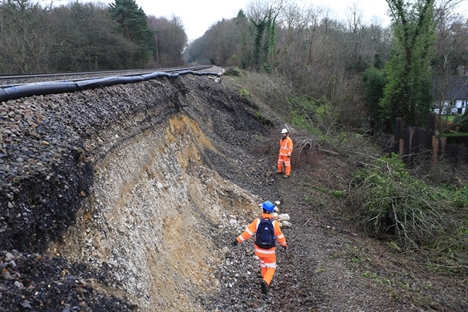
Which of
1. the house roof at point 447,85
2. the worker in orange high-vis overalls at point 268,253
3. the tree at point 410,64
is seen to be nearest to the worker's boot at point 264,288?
the worker in orange high-vis overalls at point 268,253

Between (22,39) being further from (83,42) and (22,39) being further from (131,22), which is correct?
(131,22)

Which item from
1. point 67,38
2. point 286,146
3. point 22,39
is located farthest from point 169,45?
point 286,146

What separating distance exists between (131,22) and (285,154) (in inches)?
1390

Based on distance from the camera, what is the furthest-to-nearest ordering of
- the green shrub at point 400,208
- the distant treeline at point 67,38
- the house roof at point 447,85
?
the house roof at point 447,85 < the distant treeline at point 67,38 < the green shrub at point 400,208

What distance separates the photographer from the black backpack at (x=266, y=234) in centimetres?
619

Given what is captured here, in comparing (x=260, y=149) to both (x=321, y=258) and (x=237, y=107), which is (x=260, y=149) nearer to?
(x=237, y=107)

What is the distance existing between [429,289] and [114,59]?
3217 centimetres

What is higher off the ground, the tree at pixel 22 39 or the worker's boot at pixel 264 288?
the tree at pixel 22 39

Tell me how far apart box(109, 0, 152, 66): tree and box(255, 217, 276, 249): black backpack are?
3687cm

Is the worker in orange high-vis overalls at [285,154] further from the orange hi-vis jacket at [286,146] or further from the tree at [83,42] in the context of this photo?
the tree at [83,42]

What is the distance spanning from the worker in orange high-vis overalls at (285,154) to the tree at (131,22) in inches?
1245

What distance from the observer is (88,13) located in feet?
97.4

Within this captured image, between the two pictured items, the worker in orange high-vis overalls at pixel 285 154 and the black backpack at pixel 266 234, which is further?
the worker in orange high-vis overalls at pixel 285 154

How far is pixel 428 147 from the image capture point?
17.1 meters
